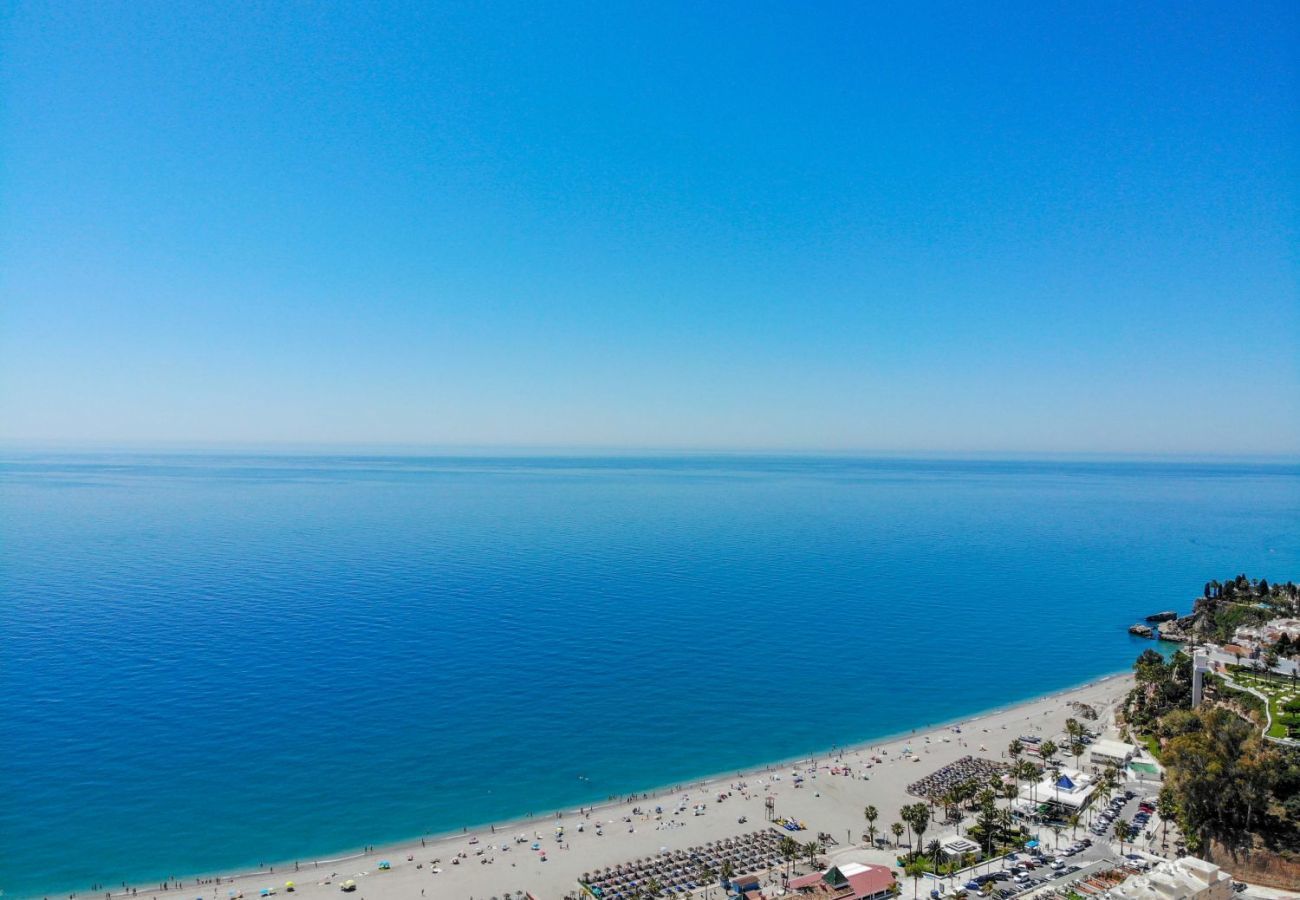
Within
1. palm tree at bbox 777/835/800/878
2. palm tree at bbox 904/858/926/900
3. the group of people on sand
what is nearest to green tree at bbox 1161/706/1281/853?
the group of people on sand

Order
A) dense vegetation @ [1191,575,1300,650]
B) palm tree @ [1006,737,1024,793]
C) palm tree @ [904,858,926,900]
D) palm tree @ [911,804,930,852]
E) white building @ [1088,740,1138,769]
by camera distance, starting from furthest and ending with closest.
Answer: dense vegetation @ [1191,575,1300,650] < white building @ [1088,740,1138,769] < palm tree @ [1006,737,1024,793] < palm tree @ [911,804,930,852] < palm tree @ [904,858,926,900]

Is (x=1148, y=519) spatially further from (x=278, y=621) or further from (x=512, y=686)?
(x=278, y=621)

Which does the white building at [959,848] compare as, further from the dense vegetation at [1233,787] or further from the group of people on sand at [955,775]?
the dense vegetation at [1233,787]

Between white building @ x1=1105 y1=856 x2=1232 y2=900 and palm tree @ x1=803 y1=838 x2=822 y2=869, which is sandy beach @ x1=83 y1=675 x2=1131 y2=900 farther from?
white building @ x1=1105 y1=856 x2=1232 y2=900

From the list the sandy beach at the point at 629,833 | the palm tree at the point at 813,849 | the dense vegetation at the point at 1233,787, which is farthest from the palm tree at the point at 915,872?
the dense vegetation at the point at 1233,787

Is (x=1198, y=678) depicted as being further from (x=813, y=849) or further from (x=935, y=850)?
(x=813, y=849)

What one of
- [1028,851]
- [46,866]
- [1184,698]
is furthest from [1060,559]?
[46,866]
